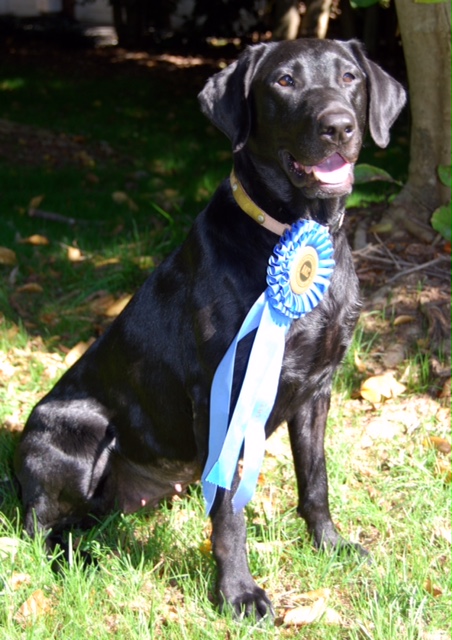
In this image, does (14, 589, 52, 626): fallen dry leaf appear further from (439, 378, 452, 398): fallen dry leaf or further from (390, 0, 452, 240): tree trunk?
(390, 0, 452, 240): tree trunk

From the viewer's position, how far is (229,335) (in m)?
2.72

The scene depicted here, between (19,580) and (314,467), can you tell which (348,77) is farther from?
(19,580)

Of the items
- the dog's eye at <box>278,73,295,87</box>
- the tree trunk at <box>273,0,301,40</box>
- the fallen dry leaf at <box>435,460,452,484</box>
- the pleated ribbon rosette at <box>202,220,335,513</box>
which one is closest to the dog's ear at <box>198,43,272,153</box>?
the dog's eye at <box>278,73,295,87</box>

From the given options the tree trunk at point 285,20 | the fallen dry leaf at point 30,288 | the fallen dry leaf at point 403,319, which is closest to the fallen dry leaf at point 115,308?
the fallen dry leaf at point 30,288

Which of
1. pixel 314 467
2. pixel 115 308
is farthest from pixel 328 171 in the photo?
pixel 115 308

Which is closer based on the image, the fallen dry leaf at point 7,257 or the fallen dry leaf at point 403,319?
the fallen dry leaf at point 403,319

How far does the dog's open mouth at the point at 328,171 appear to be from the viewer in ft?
Result: 8.87

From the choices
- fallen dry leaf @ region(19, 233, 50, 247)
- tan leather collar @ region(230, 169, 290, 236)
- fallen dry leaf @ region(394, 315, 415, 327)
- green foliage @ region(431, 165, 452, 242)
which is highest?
tan leather collar @ region(230, 169, 290, 236)

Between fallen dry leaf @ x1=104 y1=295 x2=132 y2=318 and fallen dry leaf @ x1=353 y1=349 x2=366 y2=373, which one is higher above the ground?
fallen dry leaf @ x1=353 y1=349 x2=366 y2=373

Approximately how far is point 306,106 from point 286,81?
0.56 feet

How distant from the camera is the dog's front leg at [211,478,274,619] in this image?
275 cm

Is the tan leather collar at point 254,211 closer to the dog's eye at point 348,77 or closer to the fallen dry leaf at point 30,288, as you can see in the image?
the dog's eye at point 348,77

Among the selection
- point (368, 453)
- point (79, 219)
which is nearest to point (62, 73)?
point (79, 219)

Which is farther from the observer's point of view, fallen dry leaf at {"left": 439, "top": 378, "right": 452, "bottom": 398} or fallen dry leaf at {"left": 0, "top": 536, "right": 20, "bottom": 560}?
fallen dry leaf at {"left": 439, "top": 378, "right": 452, "bottom": 398}
